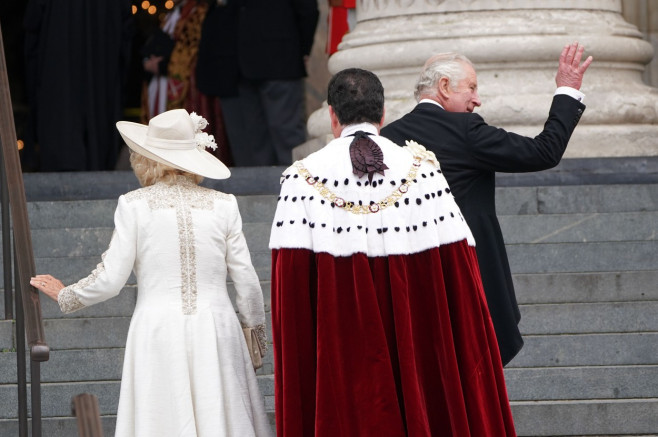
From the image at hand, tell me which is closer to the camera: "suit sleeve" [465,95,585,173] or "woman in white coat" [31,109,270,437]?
"suit sleeve" [465,95,585,173]

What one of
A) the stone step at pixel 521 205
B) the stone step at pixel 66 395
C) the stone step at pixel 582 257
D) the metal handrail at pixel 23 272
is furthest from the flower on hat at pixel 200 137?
the stone step at pixel 521 205

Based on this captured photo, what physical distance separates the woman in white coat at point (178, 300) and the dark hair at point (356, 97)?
74 centimetres

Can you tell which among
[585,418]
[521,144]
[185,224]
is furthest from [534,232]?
[185,224]

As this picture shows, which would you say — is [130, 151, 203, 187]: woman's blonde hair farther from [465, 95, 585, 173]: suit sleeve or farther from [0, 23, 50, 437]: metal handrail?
[465, 95, 585, 173]: suit sleeve

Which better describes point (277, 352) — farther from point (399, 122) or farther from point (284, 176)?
point (399, 122)

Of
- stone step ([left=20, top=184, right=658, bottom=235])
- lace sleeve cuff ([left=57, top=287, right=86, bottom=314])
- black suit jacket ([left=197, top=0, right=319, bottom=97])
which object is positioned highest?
black suit jacket ([left=197, top=0, right=319, bottom=97])

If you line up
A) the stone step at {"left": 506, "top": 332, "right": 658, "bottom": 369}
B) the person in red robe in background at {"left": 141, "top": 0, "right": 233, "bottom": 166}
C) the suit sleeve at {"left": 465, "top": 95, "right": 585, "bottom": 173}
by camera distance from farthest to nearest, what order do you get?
the person in red robe in background at {"left": 141, "top": 0, "right": 233, "bottom": 166}, the stone step at {"left": 506, "top": 332, "right": 658, "bottom": 369}, the suit sleeve at {"left": 465, "top": 95, "right": 585, "bottom": 173}

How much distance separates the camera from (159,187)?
5789 mm

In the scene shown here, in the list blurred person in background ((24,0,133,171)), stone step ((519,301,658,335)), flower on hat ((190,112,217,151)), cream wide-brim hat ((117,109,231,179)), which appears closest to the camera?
cream wide-brim hat ((117,109,231,179))

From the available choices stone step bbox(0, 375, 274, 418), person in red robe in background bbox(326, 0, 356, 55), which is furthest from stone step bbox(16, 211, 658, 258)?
person in red robe in background bbox(326, 0, 356, 55)

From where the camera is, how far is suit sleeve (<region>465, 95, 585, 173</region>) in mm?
5582

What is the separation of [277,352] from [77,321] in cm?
211

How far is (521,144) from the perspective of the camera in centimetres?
558

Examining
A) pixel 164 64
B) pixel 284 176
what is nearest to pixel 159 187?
pixel 284 176
